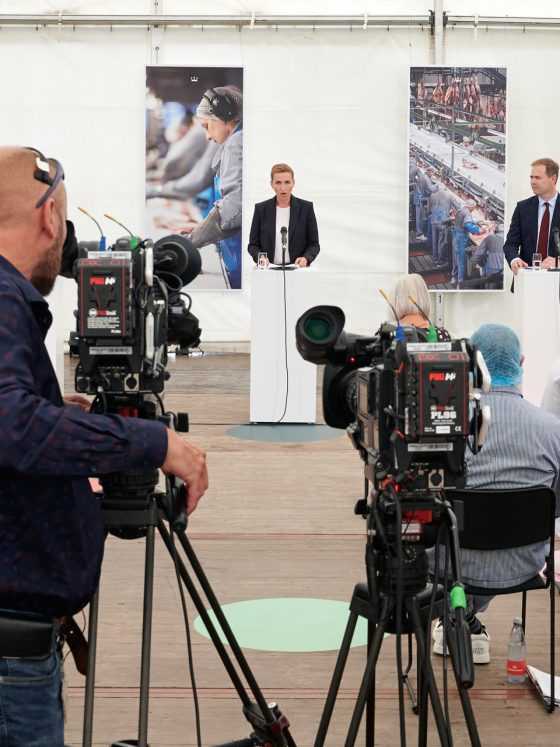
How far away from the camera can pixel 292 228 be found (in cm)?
952

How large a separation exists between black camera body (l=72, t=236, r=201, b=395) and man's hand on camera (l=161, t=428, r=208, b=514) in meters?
0.42

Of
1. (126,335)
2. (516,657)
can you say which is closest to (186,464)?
(126,335)

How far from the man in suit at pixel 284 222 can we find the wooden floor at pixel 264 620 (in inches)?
90.0

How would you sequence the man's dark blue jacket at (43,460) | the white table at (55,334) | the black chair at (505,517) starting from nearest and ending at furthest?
1. the man's dark blue jacket at (43,460)
2. the black chair at (505,517)
3. the white table at (55,334)

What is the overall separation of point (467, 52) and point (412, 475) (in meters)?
11.3

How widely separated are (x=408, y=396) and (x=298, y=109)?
1110cm

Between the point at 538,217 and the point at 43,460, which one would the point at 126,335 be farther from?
the point at 538,217

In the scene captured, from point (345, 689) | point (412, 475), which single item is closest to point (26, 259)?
point (412, 475)

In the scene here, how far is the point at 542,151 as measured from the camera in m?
13.1

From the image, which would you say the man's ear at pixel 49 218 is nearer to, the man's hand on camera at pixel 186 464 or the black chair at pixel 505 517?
the man's hand on camera at pixel 186 464

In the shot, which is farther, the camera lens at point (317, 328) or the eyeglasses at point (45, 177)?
the camera lens at point (317, 328)

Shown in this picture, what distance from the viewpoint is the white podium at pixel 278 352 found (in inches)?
325

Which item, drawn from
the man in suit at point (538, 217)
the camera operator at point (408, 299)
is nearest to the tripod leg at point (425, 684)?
the camera operator at point (408, 299)

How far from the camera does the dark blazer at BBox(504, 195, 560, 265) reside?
941 cm
